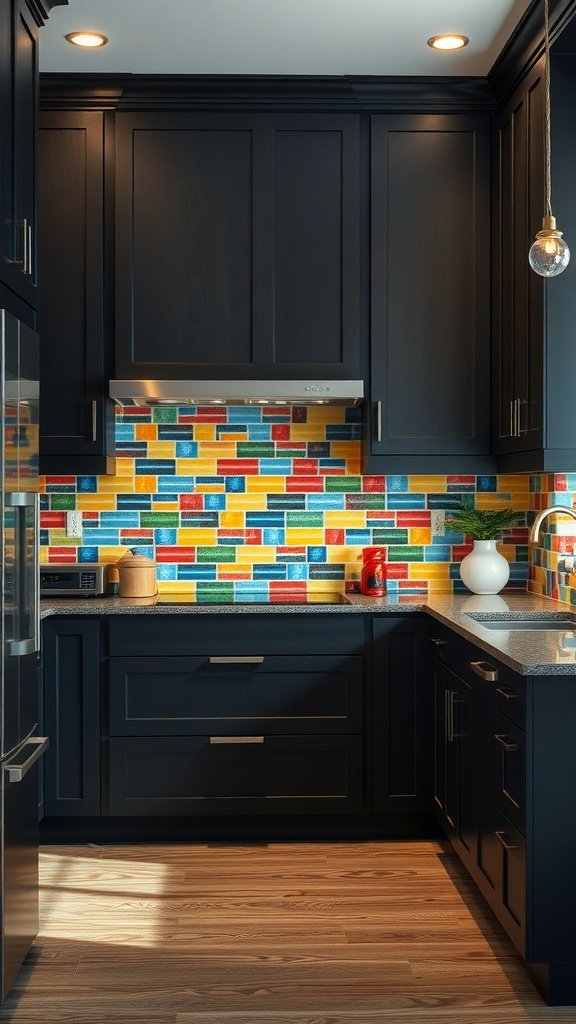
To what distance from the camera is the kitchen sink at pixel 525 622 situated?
328cm

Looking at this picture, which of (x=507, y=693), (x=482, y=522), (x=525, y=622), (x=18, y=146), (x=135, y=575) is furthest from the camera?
(x=482, y=522)

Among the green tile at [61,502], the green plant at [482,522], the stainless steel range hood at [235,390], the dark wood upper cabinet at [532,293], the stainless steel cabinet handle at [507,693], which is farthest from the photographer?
the green tile at [61,502]

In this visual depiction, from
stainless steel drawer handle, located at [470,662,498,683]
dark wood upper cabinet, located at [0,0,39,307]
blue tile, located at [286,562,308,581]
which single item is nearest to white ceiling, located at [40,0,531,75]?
dark wood upper cabinet, located at [0,0,39,307]

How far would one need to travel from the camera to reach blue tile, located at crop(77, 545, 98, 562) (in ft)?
13.7

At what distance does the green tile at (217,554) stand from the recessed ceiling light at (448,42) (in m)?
2.03

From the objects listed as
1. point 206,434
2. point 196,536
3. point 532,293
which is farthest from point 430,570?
point 532,293

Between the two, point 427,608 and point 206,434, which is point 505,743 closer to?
point 427,608

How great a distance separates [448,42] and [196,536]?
207 cm

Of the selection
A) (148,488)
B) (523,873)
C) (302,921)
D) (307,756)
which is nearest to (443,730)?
(307,756)

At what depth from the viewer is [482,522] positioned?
4043mm

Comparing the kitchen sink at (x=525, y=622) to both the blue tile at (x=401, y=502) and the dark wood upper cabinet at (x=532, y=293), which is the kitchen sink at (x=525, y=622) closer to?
the dark wood upper cabinet at (x=532, y=293)

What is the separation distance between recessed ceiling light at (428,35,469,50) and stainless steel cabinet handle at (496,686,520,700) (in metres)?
2.20

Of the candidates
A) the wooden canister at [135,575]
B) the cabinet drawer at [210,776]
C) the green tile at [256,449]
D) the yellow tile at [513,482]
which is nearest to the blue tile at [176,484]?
the green tile at [256,449]

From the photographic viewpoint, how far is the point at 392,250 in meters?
3.86
